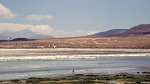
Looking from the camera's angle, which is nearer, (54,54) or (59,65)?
(59,65)

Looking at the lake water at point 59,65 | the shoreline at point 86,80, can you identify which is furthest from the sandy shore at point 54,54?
the shoreline at point 86,80

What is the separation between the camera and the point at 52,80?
38.6m

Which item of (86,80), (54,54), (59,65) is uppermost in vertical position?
(54,54)

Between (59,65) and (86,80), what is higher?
(59,65)

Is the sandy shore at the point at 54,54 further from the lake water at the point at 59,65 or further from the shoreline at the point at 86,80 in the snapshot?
the shoreline at the point at 86,80

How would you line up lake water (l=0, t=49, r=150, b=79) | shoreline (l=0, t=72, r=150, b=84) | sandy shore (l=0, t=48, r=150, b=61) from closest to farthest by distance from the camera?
shoreline (l=0, t=72, r=150, b=84), lake water (l=0, t=49, r=150, b=79), sandy shore (l=0, t=48, r=150, b=61)

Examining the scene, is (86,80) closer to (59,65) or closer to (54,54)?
(59,65)

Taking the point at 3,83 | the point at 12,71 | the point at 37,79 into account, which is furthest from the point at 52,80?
the point at 12,71

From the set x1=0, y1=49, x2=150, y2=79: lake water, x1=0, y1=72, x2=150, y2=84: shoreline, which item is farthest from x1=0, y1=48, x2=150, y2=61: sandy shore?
x1=0, y1=72, x2=150, y2=84: shoreline

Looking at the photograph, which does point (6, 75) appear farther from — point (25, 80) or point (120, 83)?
point (120, 83)

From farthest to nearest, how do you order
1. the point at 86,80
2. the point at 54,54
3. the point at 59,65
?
the point at 54,54, the point at 59,65, the point at 86,80

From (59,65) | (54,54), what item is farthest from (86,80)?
(54,54)

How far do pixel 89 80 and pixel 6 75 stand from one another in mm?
9850

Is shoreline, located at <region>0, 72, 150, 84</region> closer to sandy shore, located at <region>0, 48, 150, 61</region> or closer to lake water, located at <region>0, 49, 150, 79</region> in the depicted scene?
lake water, located at <region>0, 49, 150, 79</region>
